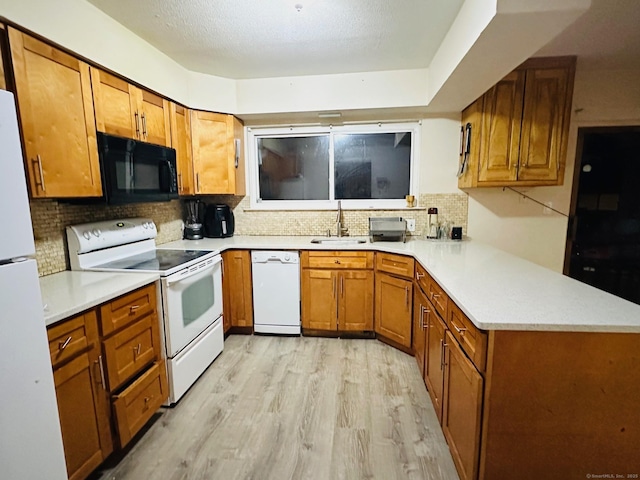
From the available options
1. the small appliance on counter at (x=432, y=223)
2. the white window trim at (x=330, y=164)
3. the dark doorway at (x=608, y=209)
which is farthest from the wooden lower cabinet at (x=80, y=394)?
the dark doorway at (x=608, y=209)

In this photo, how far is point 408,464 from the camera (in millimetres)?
1538

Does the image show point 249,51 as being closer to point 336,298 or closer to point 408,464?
point 336,298

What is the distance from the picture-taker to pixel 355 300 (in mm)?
2791

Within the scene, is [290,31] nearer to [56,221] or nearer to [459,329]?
[56,221]

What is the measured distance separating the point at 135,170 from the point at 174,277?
0.78 m

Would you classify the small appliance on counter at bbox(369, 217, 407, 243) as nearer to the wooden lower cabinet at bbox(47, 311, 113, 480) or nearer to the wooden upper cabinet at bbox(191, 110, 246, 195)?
the wooden upper cabinet at bbox(191, 110, 246, 195)

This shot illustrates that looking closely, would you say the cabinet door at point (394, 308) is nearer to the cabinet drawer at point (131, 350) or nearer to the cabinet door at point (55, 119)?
the cabinet drawer at point (131, 350)

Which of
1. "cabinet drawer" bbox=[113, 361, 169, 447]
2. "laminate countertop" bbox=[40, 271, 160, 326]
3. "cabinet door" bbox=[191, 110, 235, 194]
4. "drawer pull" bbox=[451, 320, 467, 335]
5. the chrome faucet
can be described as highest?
"cabinet door" bbox=[191, 110, 235, 194]

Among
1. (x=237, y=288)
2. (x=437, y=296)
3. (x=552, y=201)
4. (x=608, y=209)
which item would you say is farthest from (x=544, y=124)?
(x=237, y=288)

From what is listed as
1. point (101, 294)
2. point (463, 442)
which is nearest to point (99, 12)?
point (101, 294)

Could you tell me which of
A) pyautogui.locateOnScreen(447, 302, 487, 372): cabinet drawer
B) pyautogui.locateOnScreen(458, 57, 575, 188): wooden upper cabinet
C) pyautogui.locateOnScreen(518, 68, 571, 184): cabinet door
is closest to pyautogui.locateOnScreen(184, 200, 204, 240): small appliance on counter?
pyautogui.locateOnScreen(447, 302, 487, 372): cabinet drawer

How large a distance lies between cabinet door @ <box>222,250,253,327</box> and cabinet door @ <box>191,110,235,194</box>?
2.17ft

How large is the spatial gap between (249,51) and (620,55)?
9.04 feet

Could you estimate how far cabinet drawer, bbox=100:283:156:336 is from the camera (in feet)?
4.84
